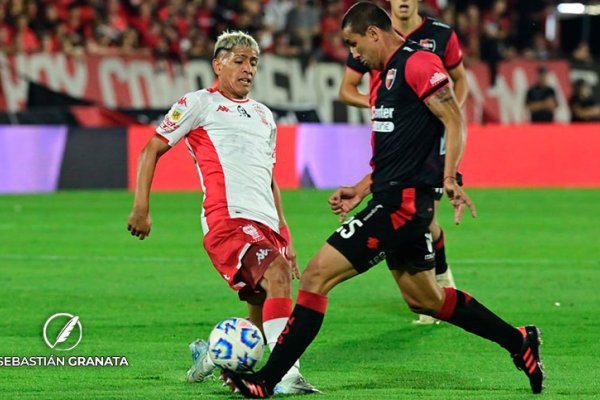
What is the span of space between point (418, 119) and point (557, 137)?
52.3 feet

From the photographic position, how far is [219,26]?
25641 mm

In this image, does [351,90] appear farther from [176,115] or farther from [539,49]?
[539,49]

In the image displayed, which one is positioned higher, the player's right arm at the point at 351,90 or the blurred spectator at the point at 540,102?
the player's right arm at the point at 351,90

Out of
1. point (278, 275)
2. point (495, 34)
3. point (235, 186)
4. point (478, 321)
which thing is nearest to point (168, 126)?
point (235, 186)

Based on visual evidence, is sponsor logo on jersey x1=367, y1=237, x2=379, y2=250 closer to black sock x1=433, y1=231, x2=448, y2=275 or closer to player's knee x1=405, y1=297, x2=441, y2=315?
player's knee x1=405, y1=297, x2=441, y2=315

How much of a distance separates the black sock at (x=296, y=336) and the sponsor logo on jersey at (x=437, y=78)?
3.97 ft

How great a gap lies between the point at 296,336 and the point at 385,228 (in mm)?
704

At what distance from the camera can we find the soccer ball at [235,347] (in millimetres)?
6387

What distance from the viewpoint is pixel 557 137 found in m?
22.0

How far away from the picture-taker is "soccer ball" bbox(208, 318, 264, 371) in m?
6.39

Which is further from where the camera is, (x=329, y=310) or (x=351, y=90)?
(x=329, y=310)

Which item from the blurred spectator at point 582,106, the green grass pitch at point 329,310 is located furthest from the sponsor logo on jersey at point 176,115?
the blurred spectator at point 582,106

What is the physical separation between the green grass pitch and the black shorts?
71 cm
